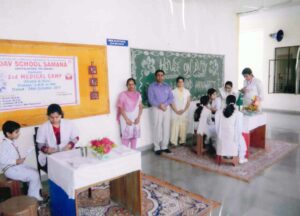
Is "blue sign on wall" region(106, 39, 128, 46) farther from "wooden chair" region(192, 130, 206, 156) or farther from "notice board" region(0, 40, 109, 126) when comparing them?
"wooden chair" region(192, 130, 206, 156)

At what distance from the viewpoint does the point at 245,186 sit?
3.29 m

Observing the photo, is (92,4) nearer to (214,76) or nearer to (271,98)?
(214,76)

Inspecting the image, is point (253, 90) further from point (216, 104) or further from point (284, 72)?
point (284, 72)

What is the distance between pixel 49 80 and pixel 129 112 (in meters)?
1.38

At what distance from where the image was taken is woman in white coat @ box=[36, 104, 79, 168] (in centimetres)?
297

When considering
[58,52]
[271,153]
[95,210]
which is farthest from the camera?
[271,153]

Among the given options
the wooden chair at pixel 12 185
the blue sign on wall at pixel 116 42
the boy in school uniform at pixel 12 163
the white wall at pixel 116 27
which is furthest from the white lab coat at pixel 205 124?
the wooden chair at pixel 12 185

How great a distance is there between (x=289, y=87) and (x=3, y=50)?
8.19 m

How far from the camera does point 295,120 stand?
7328 millimetres

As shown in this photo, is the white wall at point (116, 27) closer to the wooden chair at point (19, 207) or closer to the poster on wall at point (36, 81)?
the poster on wall at point (36, 81)

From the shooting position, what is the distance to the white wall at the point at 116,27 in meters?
3.32

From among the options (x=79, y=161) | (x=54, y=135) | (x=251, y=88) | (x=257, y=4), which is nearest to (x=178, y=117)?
(x=251, y=88)

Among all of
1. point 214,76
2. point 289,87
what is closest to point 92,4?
point 214,76

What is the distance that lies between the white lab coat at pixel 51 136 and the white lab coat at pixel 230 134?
2.16 m
